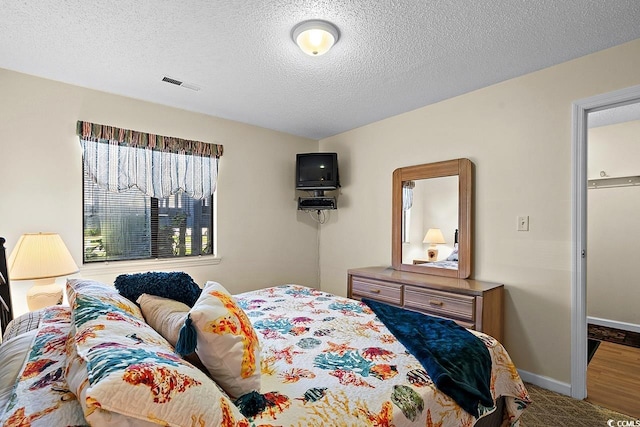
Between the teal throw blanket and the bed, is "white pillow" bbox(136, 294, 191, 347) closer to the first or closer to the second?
the bed

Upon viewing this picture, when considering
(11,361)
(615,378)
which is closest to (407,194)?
(615,378)

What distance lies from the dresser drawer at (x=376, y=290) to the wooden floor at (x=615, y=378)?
149 centimetres

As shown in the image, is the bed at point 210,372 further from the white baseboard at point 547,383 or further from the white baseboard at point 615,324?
the white baseboard at point 615,324

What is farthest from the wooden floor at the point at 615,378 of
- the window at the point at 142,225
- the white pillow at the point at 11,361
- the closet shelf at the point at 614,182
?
the window at the point at 142,225

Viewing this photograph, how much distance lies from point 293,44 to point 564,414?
9.80ft

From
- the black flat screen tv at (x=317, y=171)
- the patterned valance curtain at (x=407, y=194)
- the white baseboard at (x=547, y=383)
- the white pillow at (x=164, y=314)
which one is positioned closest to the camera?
the white pillow at (x=164, y=314)

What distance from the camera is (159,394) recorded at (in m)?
0.73

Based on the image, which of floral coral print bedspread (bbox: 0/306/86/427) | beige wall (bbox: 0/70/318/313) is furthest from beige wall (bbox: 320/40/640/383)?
floral coral print bedspread (bbox: 0/306/86/427)

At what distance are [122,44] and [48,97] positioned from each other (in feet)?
3.44

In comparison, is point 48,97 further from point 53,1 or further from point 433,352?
point 433,352

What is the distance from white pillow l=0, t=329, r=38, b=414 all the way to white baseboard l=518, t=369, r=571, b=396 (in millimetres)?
3070

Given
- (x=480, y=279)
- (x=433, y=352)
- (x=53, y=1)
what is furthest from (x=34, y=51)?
(x=480, y=279)

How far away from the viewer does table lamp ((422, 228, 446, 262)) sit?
3.08 m

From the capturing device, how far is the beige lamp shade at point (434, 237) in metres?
3.07
